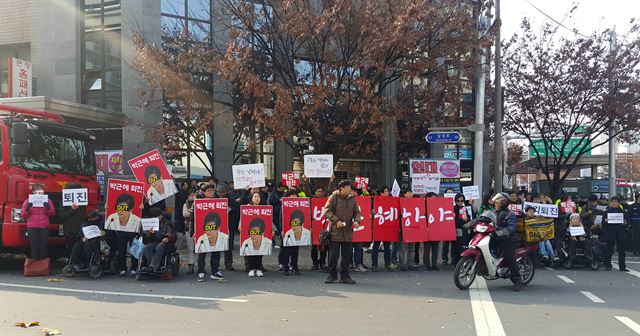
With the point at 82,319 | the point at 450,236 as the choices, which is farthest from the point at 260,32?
the point at 82,319

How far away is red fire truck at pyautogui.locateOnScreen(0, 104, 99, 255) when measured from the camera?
9773 mm

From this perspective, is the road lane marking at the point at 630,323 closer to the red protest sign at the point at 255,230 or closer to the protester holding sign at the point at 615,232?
the protester holding sign at the point at 615,232

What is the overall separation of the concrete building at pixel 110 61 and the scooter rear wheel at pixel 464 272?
34.0ft

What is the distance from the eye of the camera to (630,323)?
6570 mm

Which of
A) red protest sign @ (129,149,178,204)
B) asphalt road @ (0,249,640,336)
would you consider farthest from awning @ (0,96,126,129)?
asphalt road @ (0,249,640,336)

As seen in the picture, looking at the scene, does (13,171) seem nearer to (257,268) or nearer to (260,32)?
(257,268)

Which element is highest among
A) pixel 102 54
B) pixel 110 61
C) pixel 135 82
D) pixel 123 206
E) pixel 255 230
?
pixel 102 54

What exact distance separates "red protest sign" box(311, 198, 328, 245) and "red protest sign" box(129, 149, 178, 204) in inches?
124

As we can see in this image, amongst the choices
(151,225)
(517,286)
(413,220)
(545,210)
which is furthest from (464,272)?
(151,225)

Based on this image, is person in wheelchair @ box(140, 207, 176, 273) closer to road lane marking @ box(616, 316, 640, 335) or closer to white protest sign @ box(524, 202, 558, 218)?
road lane marking @ box(616, 316, 640, 335)

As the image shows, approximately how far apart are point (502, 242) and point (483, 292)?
102cm

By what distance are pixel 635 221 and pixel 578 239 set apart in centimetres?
315

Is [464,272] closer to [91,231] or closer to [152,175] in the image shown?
[152,175]

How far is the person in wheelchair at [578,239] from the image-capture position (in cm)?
1136
